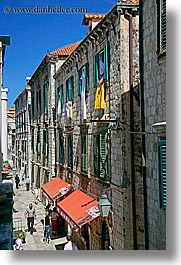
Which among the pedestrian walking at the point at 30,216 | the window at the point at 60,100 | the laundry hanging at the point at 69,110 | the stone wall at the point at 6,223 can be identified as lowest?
the pedestrian walking at the point at 30,216

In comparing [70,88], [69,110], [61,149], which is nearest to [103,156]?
[69,110]

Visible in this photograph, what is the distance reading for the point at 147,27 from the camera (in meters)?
6.68

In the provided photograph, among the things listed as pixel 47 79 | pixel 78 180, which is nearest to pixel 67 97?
pixel 78 180

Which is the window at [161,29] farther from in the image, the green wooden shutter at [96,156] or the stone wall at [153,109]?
the green wooden shutter at [96,156]

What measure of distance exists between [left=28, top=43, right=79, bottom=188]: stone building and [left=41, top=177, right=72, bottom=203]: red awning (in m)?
2.36

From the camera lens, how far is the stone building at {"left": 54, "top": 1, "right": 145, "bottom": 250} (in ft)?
26.2

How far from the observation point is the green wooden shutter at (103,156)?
9281 mm

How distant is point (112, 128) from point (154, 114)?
225 cm

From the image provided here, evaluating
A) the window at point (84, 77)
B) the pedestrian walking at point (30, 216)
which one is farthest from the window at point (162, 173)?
the pedestrian walking at point (30, 216)

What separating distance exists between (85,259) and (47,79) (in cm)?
1411

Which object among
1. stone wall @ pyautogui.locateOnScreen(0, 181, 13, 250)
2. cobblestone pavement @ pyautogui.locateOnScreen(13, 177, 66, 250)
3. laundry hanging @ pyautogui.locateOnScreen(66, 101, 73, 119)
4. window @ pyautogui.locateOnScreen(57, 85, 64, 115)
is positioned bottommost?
cobblestone pavement @ pyautogui.locateOnScreen(13, 177, 66, 250)

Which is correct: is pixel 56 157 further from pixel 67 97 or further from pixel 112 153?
pixel 112 153

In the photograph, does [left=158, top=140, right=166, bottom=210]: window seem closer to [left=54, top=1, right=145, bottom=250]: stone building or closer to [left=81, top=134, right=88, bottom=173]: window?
[left=54, top=1, right=145, bottom=250]: stone building

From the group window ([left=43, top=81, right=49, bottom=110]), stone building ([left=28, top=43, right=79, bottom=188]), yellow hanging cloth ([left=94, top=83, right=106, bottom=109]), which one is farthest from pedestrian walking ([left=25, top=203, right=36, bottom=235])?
window ([left=43, top=81, right=49, bottom=110])
